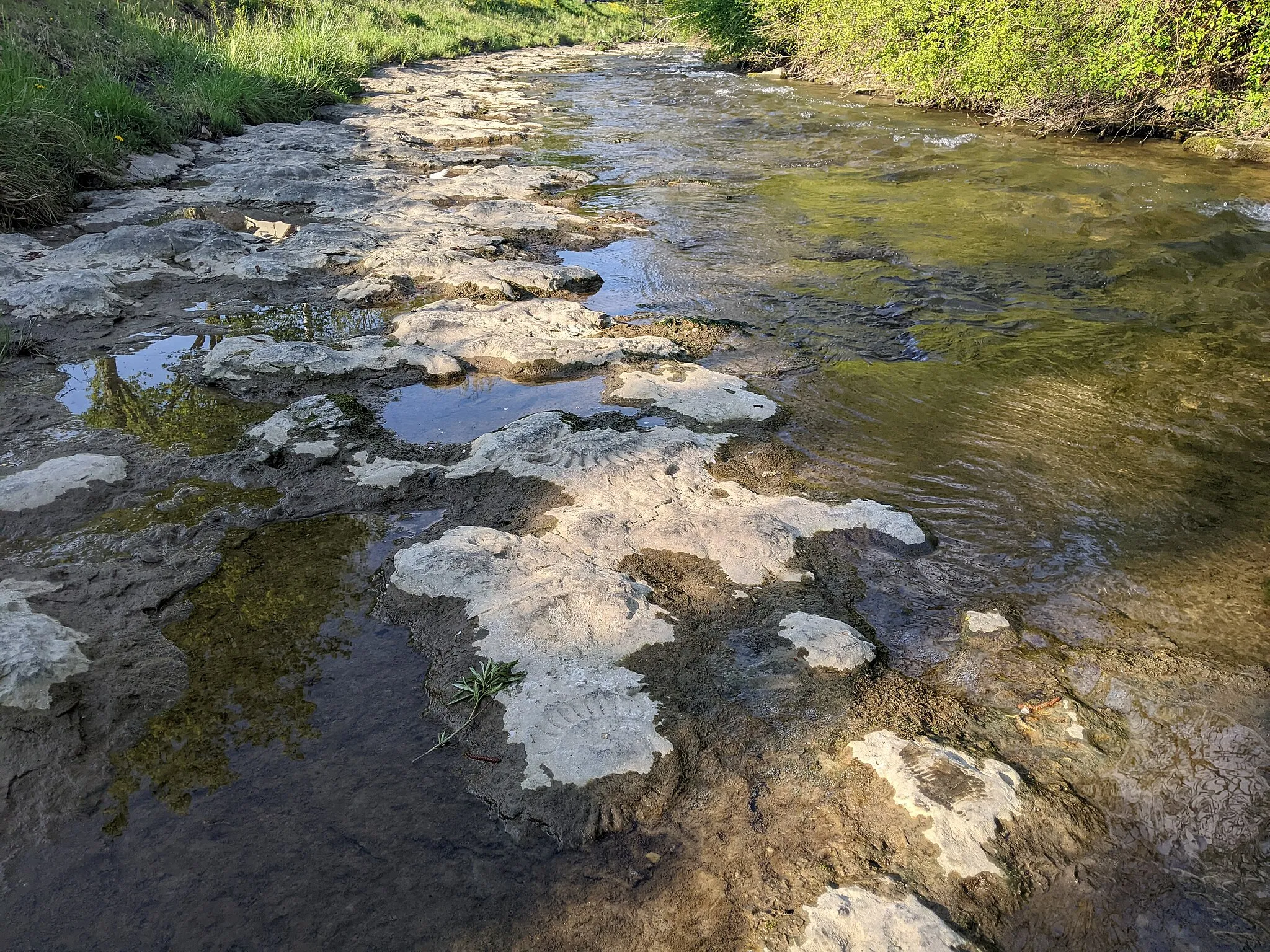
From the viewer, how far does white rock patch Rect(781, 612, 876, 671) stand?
7.23ft

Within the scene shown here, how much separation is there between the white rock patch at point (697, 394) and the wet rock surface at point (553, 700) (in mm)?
24

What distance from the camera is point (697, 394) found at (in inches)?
144

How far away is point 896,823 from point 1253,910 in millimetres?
713

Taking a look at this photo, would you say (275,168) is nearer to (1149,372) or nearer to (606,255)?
(606,255)

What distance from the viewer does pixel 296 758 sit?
1.93 meters

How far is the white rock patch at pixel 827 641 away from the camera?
2203mm

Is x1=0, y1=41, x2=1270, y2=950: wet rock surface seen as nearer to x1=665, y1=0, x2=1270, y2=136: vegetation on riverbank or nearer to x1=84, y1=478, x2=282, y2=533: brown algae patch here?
x1=84, y1=478, x2=282, y2=533: brown algae patch

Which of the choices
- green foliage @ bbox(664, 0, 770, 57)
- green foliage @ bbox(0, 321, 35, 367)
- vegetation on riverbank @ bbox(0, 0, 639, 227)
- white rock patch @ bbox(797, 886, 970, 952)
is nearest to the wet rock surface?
white rock patch @ bbox(797, 886, 970, 952)

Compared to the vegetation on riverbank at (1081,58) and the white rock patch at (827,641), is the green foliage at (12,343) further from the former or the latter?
the vegetation on riverbank at (1081,58)

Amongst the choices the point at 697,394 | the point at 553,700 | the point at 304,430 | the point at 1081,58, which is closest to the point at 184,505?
the point at 304,430

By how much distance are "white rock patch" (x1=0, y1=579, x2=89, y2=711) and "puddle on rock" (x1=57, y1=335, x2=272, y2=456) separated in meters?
1.05

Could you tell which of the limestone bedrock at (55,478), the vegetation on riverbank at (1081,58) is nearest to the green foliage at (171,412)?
the limestone bedrock at (55,478)

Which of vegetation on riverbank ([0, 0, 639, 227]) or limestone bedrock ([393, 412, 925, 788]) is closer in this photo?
limestone bedrock ([393, 412, 925, 788])

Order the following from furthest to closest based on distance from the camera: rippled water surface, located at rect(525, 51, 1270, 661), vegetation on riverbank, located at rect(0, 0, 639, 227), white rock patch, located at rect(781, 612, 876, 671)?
vegetation on riverbank, located at rect(0, 0, 639, 227), rippled water surface, located at rect(525, 51, 1270, 661), white rock patch, located at rect(781, 612, 876, 671)
